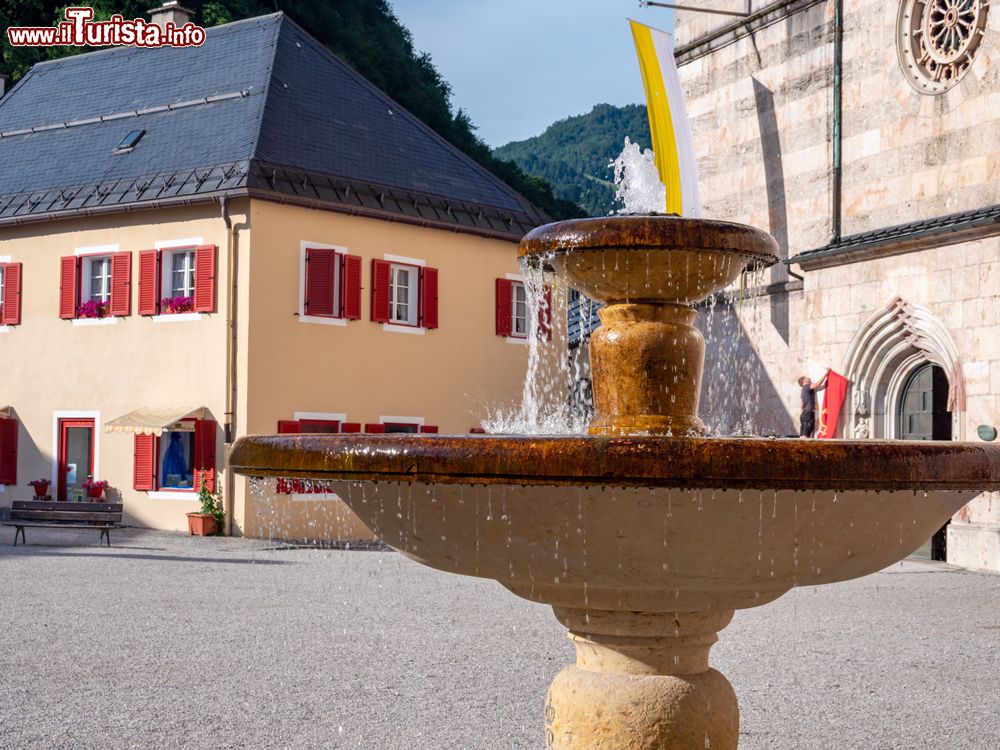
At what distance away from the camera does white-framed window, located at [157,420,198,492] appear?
20.1 meters

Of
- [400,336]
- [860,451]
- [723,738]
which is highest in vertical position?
[400,336]

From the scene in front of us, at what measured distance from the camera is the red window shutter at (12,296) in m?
22.0

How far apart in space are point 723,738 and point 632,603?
544 mm

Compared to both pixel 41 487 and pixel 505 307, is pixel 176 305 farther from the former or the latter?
pixel 505 307

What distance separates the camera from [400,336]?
2136cm

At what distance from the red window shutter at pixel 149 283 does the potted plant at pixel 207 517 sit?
311 cm

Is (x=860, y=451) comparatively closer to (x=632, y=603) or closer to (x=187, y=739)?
(x=632, y=603)

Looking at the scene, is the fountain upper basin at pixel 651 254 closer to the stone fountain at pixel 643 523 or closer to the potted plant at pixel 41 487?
the stone fountain at pixel 643 523

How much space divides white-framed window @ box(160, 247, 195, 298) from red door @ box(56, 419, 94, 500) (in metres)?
2.71

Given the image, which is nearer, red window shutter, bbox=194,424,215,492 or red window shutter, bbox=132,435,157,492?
red window shutter, bbox=194,424,215,492

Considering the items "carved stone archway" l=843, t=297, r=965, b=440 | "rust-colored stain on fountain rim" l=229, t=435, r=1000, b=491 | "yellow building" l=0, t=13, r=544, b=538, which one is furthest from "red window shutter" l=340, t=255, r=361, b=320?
"rust-colored stain on fountain rim" l=229, t=435, r=1000, b=491

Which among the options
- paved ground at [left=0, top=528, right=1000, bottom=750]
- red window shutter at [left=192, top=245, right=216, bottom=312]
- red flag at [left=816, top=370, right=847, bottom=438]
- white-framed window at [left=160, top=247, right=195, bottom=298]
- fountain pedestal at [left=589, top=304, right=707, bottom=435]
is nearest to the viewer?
fountain pedestal at [left=589, top=304, right=707, bottom=435]

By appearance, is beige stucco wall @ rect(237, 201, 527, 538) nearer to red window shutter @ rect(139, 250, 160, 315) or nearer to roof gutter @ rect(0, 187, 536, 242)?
roof gutter @ rect(0, 187, 536, 242)

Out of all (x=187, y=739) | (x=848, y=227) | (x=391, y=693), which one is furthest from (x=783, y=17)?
(x=187, y=739)
